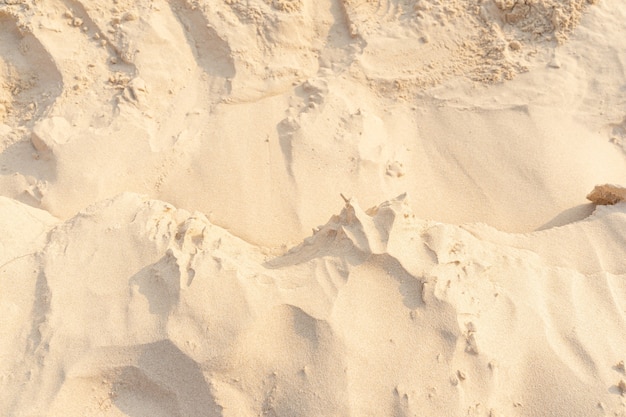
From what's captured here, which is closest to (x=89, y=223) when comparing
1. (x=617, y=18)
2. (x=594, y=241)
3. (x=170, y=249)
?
(x=170, y=249)

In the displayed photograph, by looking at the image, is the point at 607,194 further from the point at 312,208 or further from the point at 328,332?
the point at 328,332

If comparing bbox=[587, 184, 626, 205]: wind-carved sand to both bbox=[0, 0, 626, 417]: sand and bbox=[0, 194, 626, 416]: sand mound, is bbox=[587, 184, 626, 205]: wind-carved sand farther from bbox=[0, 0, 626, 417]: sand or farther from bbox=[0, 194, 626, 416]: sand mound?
bbox=[0, 194, 626, 416]: sand mound

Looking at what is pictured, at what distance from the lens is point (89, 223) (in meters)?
2.04

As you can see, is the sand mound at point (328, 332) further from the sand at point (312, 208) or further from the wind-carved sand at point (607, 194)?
the wind-carved sand at point (607, 194)

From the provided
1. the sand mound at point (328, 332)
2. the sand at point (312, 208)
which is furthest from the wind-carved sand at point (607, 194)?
the sand mound at point (328, 332)

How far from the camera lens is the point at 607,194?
7.06 ft

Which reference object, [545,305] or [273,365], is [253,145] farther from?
[545,305]

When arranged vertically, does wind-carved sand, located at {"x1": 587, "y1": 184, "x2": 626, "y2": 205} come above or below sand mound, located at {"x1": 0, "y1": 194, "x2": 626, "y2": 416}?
above

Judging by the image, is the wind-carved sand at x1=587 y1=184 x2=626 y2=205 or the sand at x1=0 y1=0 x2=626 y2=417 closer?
the sand at x1=0 y1=0 x2=626 y2=417

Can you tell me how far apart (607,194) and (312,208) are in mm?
1243

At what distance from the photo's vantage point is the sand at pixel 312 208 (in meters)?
1.62

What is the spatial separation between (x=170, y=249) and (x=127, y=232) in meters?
0.26

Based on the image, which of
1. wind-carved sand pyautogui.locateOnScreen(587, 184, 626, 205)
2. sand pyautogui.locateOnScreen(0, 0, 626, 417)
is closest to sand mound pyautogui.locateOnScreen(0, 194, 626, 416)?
sand pyautogui.locateOnScreen(0, 0, 626, 417)

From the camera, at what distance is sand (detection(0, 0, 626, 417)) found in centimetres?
162
